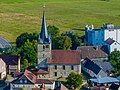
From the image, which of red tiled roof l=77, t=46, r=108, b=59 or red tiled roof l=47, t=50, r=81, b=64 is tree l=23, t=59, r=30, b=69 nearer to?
red tiled roof l=47, t=50, r=81, b=64

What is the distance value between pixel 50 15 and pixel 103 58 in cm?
→ 5472

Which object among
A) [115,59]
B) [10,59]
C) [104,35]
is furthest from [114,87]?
[104,35]

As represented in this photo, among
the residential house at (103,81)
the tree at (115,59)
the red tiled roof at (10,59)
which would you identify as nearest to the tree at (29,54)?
the red tiled roof at (10,59)

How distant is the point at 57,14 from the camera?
4621 inches

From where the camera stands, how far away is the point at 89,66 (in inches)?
2264

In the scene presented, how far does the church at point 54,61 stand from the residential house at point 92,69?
5.24ft

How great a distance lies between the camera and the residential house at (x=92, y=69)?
55.3m

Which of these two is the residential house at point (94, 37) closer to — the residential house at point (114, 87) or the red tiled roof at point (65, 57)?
the red tiled roof at point (65, 57)

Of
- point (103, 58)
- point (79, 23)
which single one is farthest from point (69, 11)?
point (103, 58)

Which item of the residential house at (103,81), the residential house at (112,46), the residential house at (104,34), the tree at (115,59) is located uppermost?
the residential house at (104,34)

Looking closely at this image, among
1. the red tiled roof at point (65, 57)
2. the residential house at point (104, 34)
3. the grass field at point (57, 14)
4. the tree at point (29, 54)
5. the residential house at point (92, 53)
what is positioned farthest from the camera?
the grass field at point (57, 14)

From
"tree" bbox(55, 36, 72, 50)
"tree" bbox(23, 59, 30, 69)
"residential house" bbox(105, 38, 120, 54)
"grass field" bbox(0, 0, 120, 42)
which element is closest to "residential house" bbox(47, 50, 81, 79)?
"tree" bbox(23, 59, 30, 69)

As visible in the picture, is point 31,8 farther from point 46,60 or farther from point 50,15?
point 46,60

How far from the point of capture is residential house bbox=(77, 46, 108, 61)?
202ft
